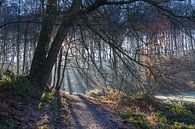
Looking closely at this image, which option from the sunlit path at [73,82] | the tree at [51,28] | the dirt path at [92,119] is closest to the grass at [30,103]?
the dirt path at [92,119]

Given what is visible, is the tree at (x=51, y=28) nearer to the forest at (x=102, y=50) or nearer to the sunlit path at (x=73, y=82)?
the forest at (x=102, y=50)

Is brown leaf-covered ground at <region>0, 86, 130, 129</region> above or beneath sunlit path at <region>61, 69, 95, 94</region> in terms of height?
above

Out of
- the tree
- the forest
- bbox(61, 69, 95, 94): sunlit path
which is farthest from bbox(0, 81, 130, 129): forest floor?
bbox(61, 69, 95, 94): sunlit path

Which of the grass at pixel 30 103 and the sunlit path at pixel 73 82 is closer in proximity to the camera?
the grass at pixel 30 103

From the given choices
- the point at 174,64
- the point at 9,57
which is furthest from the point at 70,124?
the point at 9,57

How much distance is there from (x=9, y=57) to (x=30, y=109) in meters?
13.6

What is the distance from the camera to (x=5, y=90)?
12.8 meters

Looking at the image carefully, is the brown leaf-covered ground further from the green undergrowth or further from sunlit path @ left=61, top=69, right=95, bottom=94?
sunlit path @ left=61, top=69, right=95, bottom=94

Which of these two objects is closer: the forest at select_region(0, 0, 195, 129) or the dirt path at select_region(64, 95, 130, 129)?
the forest at select_region(0, 0, 195, 129)

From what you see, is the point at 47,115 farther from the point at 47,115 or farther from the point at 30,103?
the point at 30,103

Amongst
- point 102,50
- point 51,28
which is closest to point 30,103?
point 51,28

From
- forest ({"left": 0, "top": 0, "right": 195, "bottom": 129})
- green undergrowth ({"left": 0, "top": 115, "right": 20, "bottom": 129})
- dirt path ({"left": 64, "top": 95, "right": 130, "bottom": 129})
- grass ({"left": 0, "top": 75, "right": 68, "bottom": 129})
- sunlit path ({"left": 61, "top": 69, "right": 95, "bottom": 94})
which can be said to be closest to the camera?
green undergrowth ({"left": 0, "top": 115, "right": 20, "bottom": 129})

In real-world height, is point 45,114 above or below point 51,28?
below

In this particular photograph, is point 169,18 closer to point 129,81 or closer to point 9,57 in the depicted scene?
point 129,81
